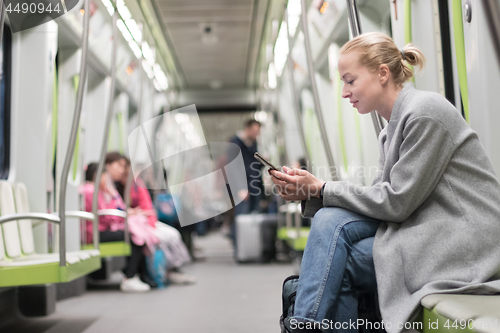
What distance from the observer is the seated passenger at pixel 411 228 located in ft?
4.70

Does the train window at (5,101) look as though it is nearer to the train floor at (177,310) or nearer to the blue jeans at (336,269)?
the train floor at (177,310)

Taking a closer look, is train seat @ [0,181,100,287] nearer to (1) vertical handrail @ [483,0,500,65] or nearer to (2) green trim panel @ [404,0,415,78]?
(2) green trim panel @ [404,0,415,78]

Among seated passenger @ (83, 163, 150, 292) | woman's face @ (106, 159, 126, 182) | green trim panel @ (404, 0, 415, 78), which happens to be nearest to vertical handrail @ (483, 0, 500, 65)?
green trim panel @ (404, 0, 415, 78)

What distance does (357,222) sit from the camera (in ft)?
5.23

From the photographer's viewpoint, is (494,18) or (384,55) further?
(384,55)

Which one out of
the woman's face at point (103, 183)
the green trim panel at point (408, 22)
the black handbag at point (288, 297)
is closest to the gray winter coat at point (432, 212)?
the black handbag at point (288, 297)

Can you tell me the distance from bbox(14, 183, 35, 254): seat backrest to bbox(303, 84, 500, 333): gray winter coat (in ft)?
8.34

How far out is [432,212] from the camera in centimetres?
150

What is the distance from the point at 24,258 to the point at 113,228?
1.54 meters

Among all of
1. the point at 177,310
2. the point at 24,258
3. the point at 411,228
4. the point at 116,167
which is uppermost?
the point at 116,167

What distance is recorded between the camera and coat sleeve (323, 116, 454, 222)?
58.1 inches

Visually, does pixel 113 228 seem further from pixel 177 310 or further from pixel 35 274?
pixel 35 274

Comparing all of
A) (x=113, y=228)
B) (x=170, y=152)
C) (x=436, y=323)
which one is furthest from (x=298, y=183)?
(x=170, y=152)

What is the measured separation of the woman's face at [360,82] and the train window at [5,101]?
298cm
